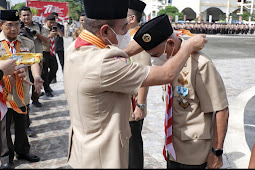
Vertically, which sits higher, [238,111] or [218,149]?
[218,149]

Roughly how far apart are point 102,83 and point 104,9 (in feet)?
1.59

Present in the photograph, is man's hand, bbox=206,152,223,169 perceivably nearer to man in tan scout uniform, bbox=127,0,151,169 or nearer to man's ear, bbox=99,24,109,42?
man in tan scout uniform, bbox=127,0,151,169

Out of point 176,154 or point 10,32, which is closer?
point 176,154

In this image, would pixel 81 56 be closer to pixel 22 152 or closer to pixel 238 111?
pixel 22 152

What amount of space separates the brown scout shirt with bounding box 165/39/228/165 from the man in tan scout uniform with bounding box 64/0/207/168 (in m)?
0.25

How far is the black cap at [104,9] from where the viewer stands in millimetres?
1759

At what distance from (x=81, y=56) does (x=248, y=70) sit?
1021 cm

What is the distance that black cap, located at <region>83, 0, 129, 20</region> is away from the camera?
176 cm

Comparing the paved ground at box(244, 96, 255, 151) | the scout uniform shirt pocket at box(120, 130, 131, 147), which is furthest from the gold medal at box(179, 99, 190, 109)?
the paved ground at box(244, 96, 255, 151)

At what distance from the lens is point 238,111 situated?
19.0ft

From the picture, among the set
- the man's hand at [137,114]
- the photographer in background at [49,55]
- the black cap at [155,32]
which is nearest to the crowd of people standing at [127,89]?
the black cap at [155,32]

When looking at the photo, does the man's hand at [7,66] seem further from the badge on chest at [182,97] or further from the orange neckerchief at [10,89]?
the badge on chest at [182,97]

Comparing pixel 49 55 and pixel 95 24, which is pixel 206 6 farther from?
pixel 95 24

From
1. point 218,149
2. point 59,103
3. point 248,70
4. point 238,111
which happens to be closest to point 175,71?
point 218,149
